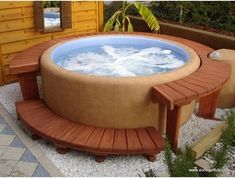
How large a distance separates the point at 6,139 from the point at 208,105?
3273mm

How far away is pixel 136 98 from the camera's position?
4000mm

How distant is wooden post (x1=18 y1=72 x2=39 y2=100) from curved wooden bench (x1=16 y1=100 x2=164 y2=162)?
587 millimetres

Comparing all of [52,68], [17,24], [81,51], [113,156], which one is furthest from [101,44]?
[113,156]

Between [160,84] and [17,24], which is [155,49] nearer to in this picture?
[160,84]

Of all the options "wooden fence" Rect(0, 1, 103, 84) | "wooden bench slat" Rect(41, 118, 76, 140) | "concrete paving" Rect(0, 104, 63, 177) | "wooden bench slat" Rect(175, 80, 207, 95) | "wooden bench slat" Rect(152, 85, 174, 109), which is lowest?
"concrete paving" Rect(0, 104, 63, 177)

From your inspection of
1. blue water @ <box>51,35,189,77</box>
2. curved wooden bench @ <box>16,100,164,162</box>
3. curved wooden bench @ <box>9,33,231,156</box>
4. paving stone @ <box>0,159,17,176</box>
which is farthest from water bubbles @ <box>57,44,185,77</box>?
paving stone @ <box>0,159,17,176</box>

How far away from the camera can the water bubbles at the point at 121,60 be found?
5570 millimetres

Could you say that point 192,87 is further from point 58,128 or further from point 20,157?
point 20,157

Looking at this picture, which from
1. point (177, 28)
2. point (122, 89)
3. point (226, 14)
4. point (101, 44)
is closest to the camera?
point (122, 89)

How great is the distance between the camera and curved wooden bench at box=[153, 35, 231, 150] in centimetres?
370

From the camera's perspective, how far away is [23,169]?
12.0 ft

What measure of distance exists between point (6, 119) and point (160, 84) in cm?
267

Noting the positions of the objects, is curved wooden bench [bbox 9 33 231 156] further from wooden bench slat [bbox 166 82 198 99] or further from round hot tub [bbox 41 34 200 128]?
round hot tub [bbox 41 34 200 128]

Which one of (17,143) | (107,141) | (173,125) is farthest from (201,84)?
(17,143)
